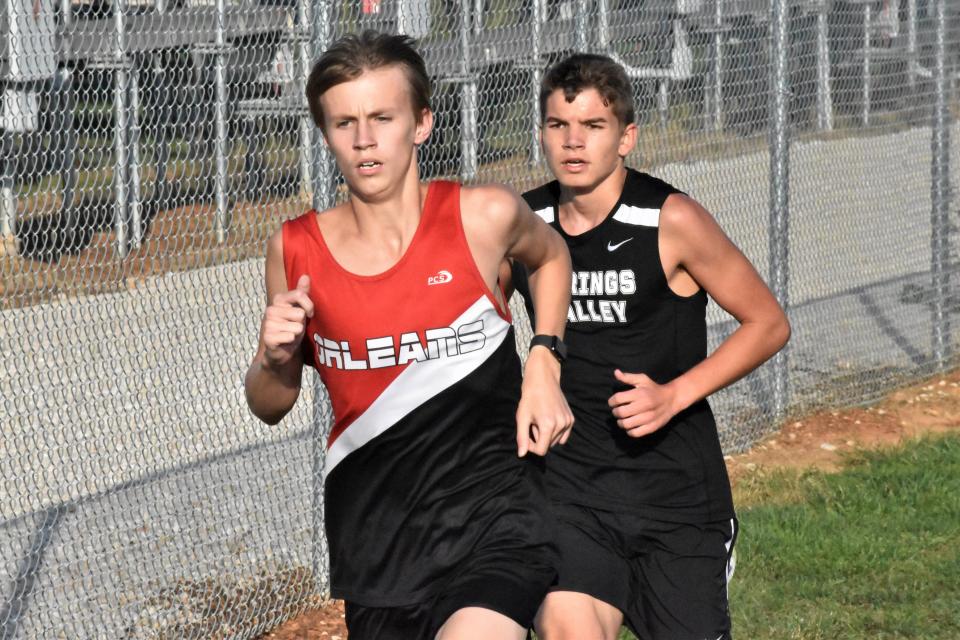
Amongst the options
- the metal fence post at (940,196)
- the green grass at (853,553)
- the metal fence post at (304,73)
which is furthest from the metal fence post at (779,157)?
the metal fence post at (304,73)

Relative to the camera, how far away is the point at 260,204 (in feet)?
20.8

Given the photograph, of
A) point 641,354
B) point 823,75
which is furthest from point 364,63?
point 823,75

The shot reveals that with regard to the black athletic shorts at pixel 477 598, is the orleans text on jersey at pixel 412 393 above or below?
above

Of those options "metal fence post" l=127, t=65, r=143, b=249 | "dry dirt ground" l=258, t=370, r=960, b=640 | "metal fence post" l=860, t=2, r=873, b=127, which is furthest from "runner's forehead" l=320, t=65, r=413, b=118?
"metal fence post" l=860, t=2, r=873, b=127

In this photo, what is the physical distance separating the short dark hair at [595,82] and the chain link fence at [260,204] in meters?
1.78

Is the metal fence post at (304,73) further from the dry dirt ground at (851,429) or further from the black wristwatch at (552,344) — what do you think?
the dry dirt ground at (851,429)

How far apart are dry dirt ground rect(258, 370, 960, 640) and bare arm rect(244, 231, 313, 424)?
478cm

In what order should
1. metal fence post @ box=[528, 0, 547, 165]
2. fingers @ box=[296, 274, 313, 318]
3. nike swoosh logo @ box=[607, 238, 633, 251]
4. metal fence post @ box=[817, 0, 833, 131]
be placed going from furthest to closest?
metal fence post @ box=[817, 0, 833, 131], metal fence post @ box=[528, 0, 547, 165], nike swoosh logo @ box=[607, 238, 633, 251], fingers @ box=[296, 274, 313, 318]

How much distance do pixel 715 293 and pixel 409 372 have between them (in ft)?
3.92

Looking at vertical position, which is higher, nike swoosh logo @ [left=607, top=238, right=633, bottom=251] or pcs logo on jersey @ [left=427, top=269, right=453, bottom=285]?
pcs logo on jersey @ [left=427, top=269, right=453, bottom=285]

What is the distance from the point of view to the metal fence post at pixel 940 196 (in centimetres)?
990

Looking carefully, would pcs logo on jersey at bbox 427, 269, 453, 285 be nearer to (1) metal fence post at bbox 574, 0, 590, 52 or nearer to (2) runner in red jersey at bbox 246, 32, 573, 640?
(2) runner in red jersey at bbox 246, 32, 573, 640

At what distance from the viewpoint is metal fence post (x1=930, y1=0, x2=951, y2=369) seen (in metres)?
9.90

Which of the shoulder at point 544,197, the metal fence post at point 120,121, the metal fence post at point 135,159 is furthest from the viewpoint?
the metal fence post at point 120,121
